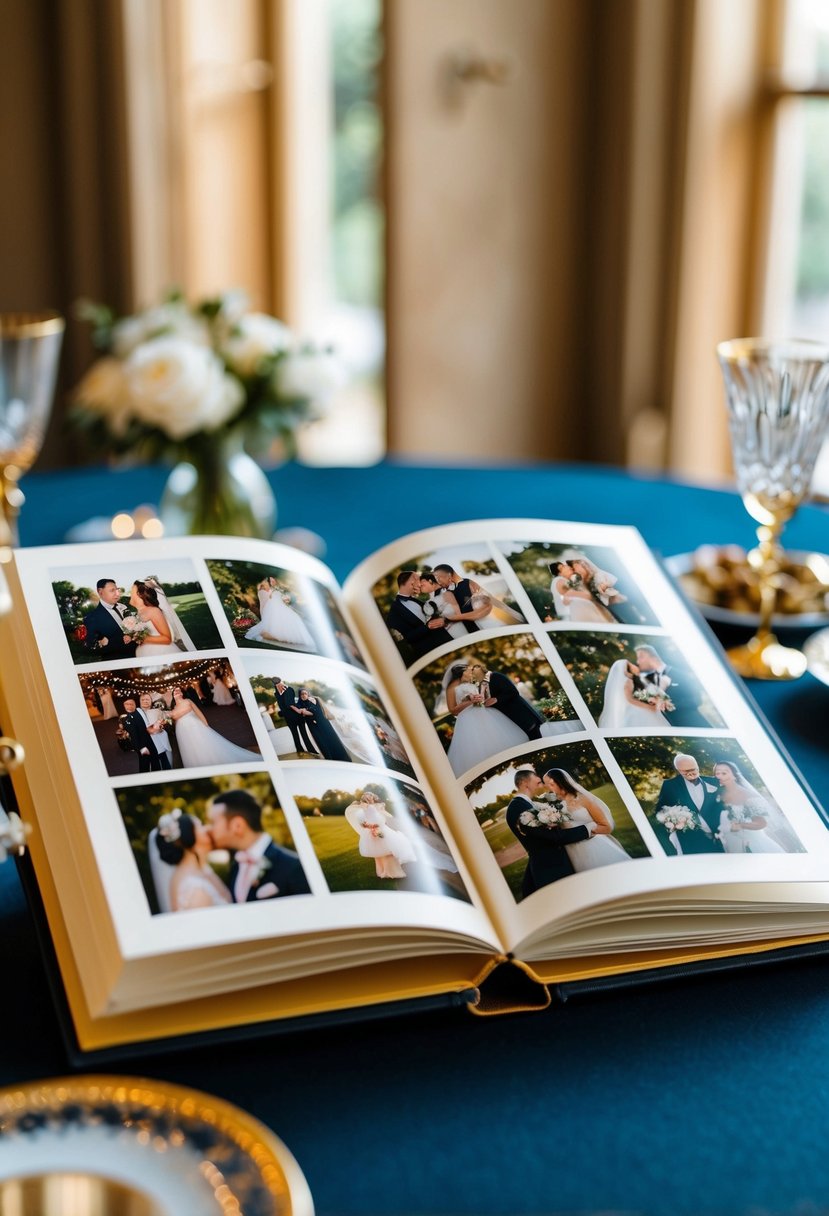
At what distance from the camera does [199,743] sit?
0.68 meters

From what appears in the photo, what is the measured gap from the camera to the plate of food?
108 cm

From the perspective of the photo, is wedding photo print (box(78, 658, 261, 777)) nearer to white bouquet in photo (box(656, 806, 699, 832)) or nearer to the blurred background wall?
white bouquet in photo (box(656, 806, 699, 832))

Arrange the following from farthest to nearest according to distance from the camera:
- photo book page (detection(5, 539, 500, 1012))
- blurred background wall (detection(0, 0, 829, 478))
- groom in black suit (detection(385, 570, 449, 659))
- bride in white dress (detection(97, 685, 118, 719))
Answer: blurred background wall (detection(0, 0, 829, 478)) → groom in black suit (detection(385, 570, 449, 659)) → bride in white dress (detection(97, 685, 118, 719)) → photo book page (detection(5, 539, 500, 1012))

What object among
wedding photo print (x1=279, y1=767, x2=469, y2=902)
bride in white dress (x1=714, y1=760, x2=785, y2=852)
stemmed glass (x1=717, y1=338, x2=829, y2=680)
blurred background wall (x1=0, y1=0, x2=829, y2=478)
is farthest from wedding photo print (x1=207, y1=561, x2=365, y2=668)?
blurred background wall (x1=0, y1=0, x2=829, y2=478)

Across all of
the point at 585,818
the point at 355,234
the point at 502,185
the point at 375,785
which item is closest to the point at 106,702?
the point at 375,785

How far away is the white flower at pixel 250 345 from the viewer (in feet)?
3.96

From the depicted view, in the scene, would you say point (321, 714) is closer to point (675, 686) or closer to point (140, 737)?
point (140, 737)

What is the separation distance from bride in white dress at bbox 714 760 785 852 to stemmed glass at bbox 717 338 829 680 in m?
0.31

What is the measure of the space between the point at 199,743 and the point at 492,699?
18 cm

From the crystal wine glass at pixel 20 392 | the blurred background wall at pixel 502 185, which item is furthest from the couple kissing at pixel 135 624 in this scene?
the blurred background wall at pixel 502 185

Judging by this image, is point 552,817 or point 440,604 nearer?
point 552,817

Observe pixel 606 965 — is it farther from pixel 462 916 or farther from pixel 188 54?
pixel 188 54

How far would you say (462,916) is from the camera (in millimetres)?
612

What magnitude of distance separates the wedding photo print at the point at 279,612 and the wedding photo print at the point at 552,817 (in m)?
0.14
